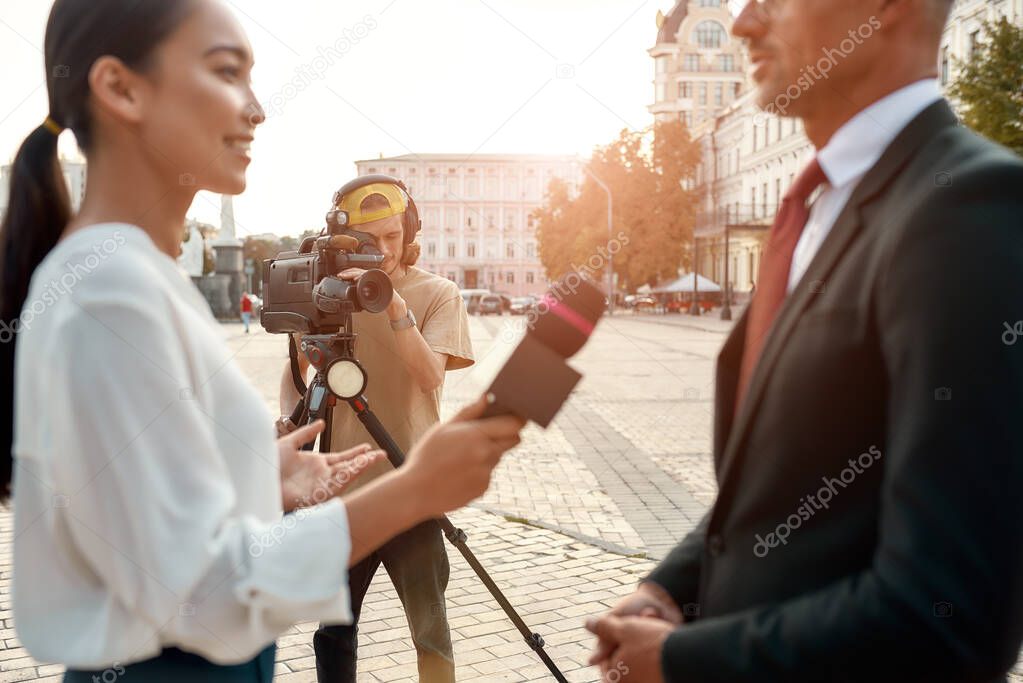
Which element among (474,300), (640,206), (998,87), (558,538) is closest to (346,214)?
(558,538)

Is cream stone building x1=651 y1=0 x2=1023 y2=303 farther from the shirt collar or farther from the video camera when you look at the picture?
the shirt collar

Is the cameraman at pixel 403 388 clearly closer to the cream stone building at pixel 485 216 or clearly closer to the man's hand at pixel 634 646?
the man's hand at pixel 634 646

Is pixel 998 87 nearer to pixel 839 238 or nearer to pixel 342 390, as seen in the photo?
pixel 342 390

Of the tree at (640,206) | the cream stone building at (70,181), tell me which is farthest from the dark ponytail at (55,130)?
the tree at (640,206)

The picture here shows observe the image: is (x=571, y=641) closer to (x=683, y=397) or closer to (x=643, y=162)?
(x=683, y=397)

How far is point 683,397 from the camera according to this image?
13188 mm

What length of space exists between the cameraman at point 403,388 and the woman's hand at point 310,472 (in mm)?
1108

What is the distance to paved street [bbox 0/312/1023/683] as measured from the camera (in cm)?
401

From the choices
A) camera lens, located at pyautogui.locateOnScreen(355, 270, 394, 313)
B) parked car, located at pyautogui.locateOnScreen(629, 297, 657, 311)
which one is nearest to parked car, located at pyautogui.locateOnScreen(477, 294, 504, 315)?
parked car, located at pyautogui.locateOnScreen(629, 297, 657, 311)

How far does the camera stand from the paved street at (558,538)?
401 centimetres

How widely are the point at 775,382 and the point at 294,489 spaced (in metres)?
0.88

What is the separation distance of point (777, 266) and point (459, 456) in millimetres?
600

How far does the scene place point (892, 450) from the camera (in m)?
1.10

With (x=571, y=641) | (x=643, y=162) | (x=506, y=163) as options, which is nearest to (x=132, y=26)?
(x=571, y=641)
